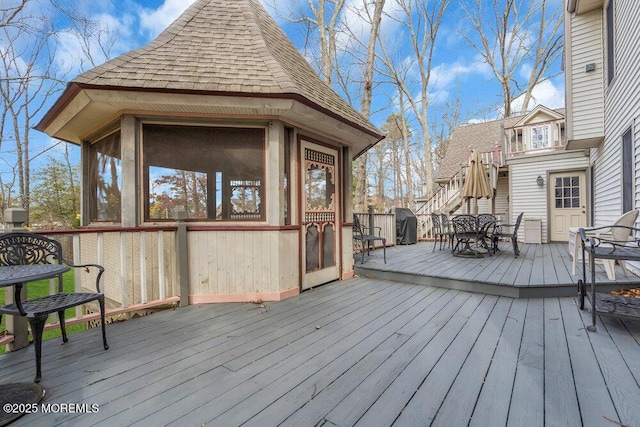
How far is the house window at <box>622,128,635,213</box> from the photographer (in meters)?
4.14

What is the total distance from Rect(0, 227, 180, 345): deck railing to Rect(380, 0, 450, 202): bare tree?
13499mm

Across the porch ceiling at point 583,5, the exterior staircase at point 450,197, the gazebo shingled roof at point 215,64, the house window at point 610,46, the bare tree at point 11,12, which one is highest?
the bare tree at point 11,12

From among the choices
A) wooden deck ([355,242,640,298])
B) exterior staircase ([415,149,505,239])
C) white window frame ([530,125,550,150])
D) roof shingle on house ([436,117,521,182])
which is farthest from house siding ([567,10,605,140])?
roof shingle on house ([436,117,521,182])

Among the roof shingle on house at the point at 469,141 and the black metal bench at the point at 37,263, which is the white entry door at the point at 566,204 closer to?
the roof shingle on house at the point at 469,141

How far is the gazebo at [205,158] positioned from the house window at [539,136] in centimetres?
933

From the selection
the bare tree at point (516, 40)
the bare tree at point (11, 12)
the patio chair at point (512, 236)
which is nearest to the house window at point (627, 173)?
the patio chair at point (512, 236)

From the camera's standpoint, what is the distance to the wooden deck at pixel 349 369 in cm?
149

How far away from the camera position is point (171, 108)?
3.27m

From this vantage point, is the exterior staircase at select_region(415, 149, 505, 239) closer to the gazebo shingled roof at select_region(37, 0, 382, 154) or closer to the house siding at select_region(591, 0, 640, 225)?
the house siding at select_region(591, 0, 640, 225)

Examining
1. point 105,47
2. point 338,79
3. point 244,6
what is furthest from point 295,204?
point 105,47

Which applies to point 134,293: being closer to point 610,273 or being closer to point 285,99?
point 285,99

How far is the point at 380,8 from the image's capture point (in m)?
8.23

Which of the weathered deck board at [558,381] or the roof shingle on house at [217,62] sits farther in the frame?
the roof shingle on house at [217,62]

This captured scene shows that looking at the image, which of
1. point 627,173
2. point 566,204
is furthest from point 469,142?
point 627,173
